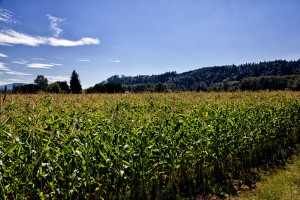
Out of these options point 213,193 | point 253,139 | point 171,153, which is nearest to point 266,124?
point 253,139

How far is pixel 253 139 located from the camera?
8.81 metres

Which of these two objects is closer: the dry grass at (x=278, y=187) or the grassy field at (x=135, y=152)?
the grassy field at (x=135, y=152)

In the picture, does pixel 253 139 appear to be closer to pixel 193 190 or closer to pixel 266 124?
pixel 266 124

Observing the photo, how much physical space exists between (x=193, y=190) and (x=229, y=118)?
2978 millimetres

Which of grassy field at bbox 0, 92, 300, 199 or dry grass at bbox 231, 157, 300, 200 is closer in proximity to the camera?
grassy field at bbox 0, 92, 300, 199

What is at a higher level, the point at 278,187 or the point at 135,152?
the point at 135,152

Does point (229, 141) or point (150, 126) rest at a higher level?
point (150, 126)

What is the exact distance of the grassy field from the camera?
3639 millimetres

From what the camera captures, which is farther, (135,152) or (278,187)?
(278,187)

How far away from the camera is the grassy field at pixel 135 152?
3639mm

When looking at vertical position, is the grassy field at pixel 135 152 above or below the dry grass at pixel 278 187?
above

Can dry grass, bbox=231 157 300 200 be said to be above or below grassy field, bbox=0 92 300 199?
below

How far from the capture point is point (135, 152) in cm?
487

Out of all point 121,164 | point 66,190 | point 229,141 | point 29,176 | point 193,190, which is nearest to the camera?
point 29,176
